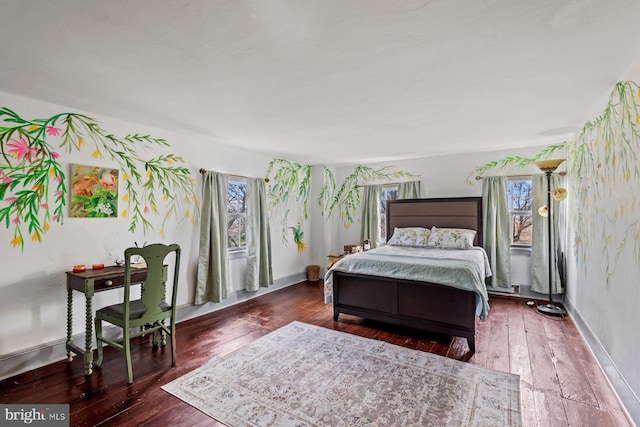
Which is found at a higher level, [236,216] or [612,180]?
[612,180]

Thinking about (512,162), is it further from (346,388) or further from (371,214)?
(346,388)

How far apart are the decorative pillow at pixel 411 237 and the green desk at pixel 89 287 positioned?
11.8 feet

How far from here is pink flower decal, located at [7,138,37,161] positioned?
2.59m

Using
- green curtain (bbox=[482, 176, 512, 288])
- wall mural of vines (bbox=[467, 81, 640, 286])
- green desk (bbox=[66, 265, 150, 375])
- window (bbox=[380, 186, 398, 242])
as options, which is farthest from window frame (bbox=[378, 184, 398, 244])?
green desk (bbox=[66, 265, 150, 375])

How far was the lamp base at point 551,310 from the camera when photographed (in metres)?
3.90

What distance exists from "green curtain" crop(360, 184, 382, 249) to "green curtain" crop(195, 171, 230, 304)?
111 inches

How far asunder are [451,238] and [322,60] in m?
3.53

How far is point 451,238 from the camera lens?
4594 mm

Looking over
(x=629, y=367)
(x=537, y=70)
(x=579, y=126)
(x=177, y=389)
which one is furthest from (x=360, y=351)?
(x=579, y=126)

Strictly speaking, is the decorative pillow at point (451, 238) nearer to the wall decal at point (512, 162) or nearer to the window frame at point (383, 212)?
the wall decal at point (512, 162)

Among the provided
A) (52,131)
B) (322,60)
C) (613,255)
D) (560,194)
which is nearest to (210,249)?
(52,131)

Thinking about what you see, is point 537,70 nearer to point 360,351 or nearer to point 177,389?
point 360,351

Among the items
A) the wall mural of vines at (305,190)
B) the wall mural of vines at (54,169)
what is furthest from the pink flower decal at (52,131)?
the wall mural of vines at (305,190)

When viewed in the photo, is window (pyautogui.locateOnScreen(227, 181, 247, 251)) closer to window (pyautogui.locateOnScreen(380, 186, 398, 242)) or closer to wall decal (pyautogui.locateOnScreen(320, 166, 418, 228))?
wall decal (pyautogui.locateOnScreen(320, 166, 418, 228))
